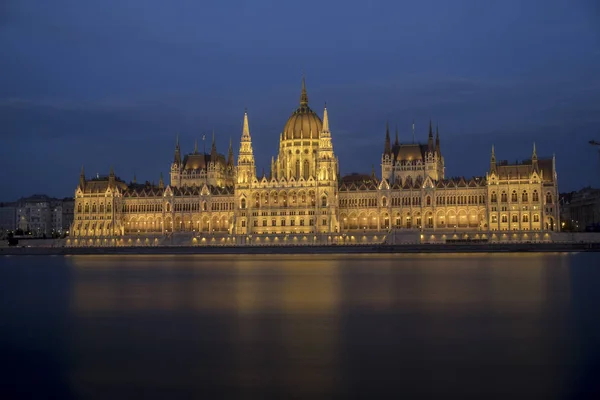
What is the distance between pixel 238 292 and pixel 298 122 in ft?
290

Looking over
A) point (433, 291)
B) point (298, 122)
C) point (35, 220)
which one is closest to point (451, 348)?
point (433, 291)

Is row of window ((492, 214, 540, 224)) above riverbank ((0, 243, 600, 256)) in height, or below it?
above

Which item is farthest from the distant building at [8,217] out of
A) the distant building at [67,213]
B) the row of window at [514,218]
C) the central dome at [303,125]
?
the row of window at [514,218]

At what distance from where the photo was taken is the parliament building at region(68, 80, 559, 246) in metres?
112

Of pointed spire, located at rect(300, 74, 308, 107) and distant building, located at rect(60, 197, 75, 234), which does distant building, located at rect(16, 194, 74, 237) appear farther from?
pointed spire, located at rect(300, 74, 308, 107)

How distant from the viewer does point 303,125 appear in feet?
421

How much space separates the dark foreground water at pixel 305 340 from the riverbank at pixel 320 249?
2114 inches

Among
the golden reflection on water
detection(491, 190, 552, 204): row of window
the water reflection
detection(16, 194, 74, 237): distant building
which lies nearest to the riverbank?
detection(491, 190, 552, 204): row of window

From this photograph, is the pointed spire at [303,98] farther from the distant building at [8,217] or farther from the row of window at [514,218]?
the distant building at [8,217]

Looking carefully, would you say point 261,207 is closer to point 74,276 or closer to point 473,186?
point 473,186

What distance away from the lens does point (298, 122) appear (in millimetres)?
129000

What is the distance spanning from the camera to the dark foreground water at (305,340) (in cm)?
1878

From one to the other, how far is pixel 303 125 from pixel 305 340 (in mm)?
104444

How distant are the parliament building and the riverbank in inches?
243
